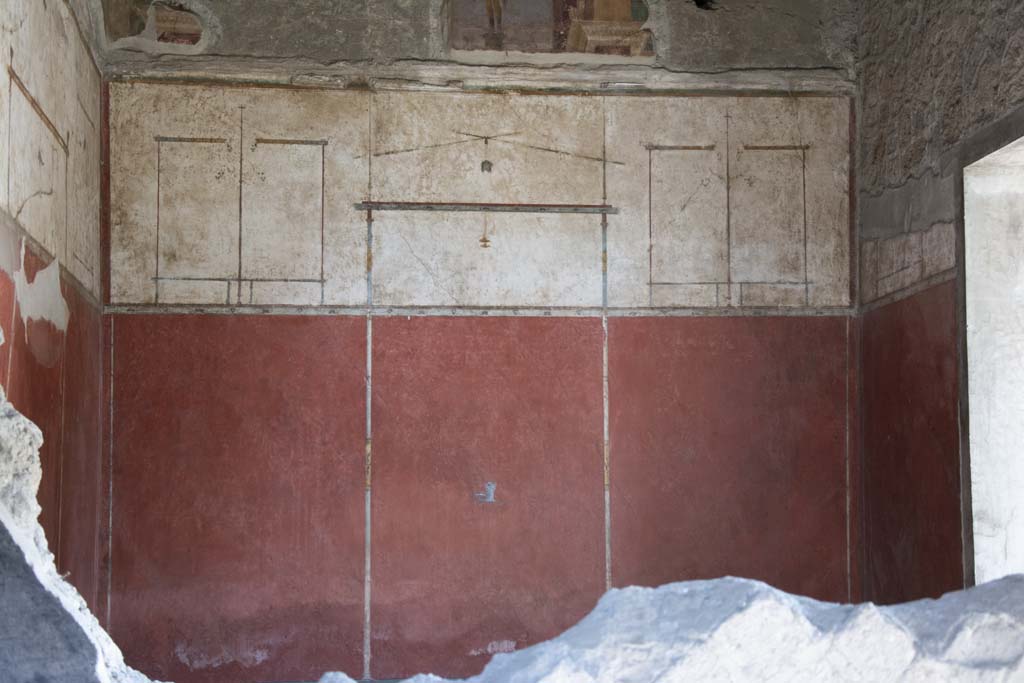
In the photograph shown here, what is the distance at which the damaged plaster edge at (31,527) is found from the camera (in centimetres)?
263

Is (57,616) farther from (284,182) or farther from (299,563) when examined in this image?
(284,182)

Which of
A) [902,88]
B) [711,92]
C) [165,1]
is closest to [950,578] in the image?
[902,88]

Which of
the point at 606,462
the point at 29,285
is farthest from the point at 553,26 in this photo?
the point at 29,285

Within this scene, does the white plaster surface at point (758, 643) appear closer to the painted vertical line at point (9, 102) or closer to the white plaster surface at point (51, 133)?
the painted vertical line at point (9, 102)

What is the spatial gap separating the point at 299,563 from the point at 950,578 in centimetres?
316

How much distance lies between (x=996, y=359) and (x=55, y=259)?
158 inches

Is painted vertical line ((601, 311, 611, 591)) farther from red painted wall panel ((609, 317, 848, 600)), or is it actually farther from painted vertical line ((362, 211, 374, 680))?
painted vertical line ((362, 211, 374, 680))

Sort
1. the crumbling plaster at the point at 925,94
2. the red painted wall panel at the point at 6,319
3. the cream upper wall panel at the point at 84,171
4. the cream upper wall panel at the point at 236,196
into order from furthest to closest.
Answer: the cream upper wall panel at the point at 236,196
the cream upper wall panel at the point at 84,171
the crumbling plaster at the point at 925,94
the red painted wall panel at the point at 6,319

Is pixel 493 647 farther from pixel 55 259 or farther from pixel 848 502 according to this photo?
pixel 55 259

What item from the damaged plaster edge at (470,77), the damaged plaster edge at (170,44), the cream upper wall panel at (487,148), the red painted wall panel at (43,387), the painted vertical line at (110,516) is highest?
the damaged plaster edge at (170,44)

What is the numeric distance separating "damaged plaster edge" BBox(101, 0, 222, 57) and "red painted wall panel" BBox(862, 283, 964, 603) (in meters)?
3.82

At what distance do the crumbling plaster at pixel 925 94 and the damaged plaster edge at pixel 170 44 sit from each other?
11.5 ft

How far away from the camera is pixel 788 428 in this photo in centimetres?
633

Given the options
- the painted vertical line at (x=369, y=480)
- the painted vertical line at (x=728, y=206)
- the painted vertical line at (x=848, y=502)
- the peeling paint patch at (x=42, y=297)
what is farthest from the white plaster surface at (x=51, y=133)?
the painted vertical line at (x=848, y=502)
